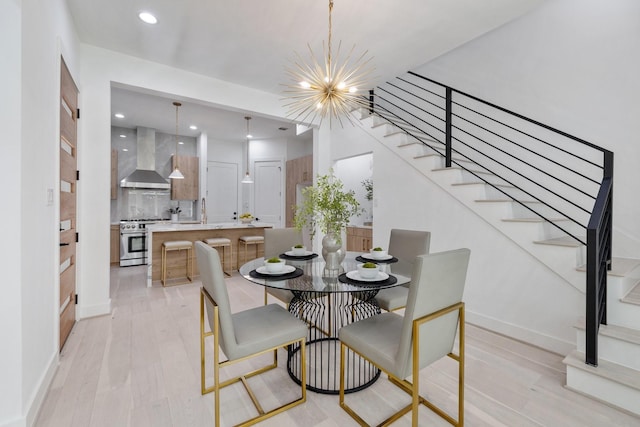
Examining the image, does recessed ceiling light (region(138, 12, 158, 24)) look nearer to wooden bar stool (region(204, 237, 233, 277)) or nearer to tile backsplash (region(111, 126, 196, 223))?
wooden bar stool (region(204, 237, 233, 277))

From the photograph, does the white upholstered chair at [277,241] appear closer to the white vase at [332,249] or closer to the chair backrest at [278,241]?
the chair backrest at [278,241]

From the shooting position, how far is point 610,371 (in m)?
1.75

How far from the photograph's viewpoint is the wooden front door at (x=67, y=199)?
2414mm

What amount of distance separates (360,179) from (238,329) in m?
5.08

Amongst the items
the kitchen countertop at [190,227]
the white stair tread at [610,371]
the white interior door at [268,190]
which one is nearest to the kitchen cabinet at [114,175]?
the kitchen countertop at [190,227]

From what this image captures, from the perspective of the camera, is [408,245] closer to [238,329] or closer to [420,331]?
[420,331]

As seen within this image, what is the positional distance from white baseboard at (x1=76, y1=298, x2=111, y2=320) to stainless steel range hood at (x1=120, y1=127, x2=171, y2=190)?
3.51 metres

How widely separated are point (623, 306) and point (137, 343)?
3.68m

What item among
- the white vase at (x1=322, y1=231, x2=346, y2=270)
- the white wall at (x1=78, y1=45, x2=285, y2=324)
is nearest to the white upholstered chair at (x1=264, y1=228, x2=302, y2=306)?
the white vase at (x1=322, y1=231, x2=346, y2=270)

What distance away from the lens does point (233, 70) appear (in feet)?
12.3

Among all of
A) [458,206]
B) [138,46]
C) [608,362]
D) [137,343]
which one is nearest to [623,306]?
[608,362]

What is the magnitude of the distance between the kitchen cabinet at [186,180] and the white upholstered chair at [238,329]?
5.46m

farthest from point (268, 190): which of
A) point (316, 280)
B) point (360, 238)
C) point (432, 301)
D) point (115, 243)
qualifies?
point (432, 301)

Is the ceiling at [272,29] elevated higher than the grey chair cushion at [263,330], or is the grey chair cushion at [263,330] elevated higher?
the ceiling at [272,29]
